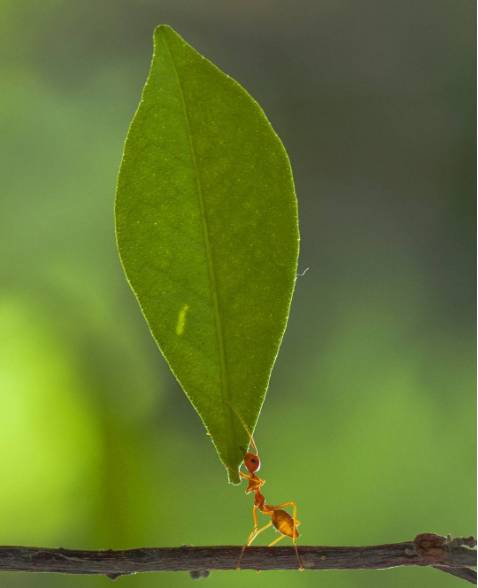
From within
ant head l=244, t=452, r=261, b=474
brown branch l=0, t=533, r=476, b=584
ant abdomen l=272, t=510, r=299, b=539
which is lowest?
ant abdomen l=272, t=510, r=299, b=539

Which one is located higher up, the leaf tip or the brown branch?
the leaf tip

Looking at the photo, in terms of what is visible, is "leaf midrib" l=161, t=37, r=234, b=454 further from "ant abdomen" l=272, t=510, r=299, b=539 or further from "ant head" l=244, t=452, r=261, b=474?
"ant abdomen" l=272, t=510, r=299, b=539

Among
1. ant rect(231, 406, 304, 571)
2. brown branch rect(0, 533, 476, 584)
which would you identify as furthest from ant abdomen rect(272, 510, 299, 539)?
brown branch rect(0, 533, 476, 584)

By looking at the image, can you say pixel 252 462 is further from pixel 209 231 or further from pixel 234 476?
pixel 209 231

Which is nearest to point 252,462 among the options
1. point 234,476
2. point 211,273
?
point 234,476

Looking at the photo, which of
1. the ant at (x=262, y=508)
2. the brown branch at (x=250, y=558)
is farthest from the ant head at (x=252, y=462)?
the brown branch at (x=250, y=558)

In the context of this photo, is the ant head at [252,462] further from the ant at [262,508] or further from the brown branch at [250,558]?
the brown branch at [250,558]
